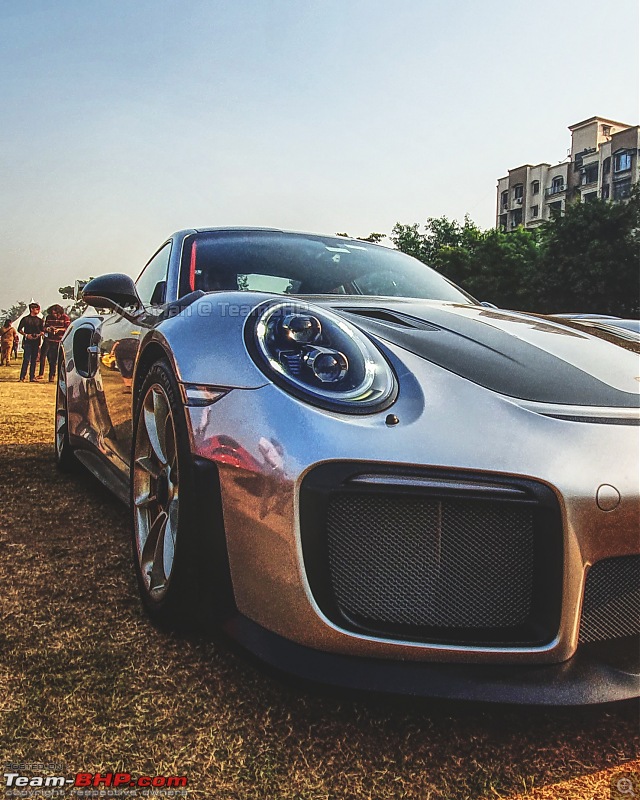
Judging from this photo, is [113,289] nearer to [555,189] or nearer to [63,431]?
[63,431]

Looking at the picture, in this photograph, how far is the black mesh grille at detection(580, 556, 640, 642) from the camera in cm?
144

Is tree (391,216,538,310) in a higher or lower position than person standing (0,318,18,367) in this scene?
higher

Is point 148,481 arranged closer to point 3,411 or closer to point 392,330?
point 392,330

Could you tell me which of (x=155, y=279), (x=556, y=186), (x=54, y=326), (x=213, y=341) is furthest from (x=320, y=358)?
(x=556, y=186)

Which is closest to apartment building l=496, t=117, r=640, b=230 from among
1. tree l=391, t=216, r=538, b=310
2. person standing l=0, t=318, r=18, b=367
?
tree l=391, t=216, r=538, b=310

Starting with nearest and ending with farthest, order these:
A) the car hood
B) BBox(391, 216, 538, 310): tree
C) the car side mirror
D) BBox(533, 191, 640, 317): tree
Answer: the car hood
the car side mirror
BBox(533, 191, 640, 317): tree
BBox(391, 216, 538, 310): tree

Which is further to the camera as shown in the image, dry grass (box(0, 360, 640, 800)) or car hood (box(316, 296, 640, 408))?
car hood (box(316, 296, 640, 408))

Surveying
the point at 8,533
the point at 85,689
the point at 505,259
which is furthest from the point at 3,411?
the point at 505,259

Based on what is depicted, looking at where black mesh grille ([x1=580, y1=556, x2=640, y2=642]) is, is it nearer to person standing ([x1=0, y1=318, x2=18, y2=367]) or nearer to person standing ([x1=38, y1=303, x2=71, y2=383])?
person standing ([x1=38, y1=303, x2=71, y2=383])

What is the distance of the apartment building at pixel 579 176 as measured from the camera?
6506cm

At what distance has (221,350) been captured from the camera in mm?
1756

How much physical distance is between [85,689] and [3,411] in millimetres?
6796

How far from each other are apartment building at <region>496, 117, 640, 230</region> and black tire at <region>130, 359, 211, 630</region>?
2574 inches

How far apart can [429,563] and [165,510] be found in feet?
2.80
